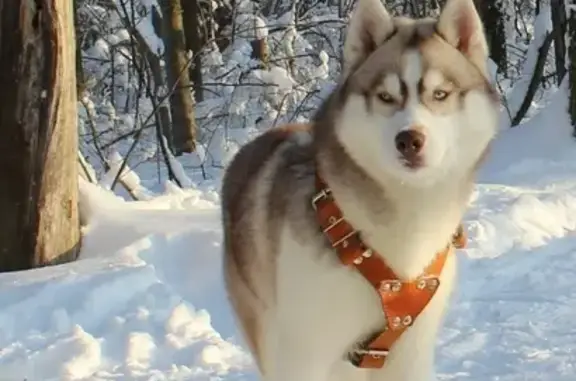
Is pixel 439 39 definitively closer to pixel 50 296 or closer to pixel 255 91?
pixel 50 296

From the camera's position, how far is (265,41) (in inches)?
521

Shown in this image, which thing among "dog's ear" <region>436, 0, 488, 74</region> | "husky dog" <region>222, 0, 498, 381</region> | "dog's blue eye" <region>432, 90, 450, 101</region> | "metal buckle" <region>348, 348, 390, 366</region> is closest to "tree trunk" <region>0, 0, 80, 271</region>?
"husky dog" <region>222, 0, 498, 381</region>

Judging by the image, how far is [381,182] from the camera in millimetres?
2934

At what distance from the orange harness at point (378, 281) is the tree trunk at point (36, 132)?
10.0ft

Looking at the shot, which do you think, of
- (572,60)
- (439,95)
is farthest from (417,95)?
(572,60)

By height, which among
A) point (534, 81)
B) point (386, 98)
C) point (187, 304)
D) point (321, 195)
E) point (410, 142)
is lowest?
point (187, 304)

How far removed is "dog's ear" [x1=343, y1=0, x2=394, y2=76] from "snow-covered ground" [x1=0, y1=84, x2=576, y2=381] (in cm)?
185

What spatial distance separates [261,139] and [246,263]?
0.50 m

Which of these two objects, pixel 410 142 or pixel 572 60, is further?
pixel 572 60

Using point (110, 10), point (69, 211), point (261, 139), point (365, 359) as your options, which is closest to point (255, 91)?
point (110, 10)

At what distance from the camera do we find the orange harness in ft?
9.73

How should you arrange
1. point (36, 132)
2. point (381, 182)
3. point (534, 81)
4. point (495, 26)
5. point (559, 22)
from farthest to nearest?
point (495, 26), point (534, 81), point (559, 22), point (36, 132), point (381, 182)

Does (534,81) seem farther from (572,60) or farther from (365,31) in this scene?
(365,31)

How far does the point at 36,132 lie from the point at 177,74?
7108mm
